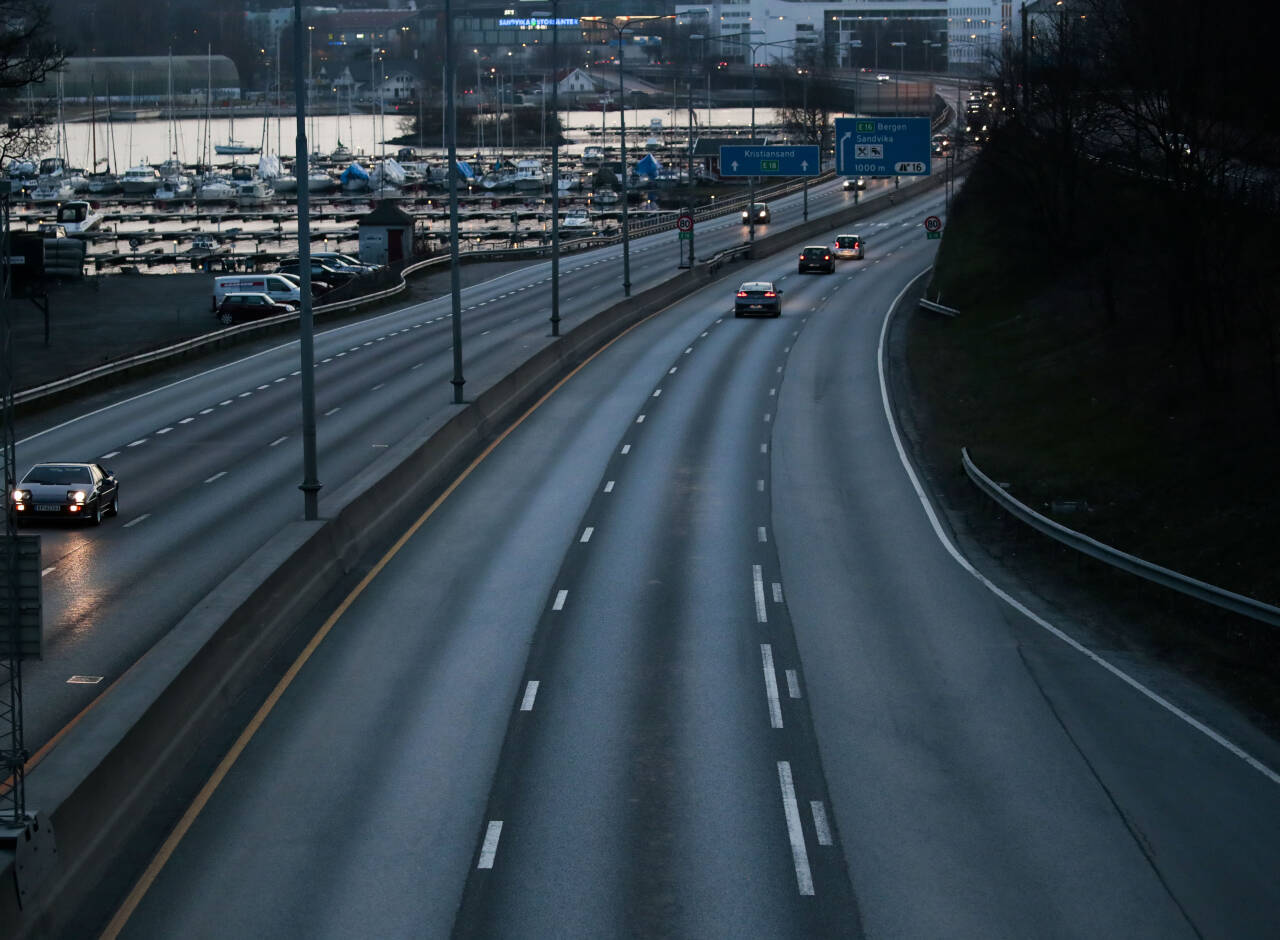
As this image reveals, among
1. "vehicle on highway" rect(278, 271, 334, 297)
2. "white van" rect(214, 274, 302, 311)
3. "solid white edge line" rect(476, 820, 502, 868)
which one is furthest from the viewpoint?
"vehicle on highway" rect(278, 271, 334, 297)

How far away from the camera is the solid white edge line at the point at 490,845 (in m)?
13.9

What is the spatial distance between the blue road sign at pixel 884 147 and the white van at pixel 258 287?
81.2ft

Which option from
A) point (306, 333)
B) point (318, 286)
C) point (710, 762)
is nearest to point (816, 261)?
point (318, 286)

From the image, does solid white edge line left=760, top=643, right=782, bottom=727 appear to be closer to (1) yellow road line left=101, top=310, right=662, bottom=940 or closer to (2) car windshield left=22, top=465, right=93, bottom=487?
(1) yellow road line left=101, top=310, right=662, bottom=940

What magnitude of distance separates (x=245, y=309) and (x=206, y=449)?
25198 mm

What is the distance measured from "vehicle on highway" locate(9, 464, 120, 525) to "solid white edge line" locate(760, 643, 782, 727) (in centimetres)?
1352

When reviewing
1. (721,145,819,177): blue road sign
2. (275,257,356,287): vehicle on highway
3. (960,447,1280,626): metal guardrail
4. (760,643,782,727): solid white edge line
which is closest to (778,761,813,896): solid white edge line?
(760,643,782,727): solid white edge line

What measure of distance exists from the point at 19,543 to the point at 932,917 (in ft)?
25.7

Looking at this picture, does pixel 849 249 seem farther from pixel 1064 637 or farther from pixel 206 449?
pixel 1064 637

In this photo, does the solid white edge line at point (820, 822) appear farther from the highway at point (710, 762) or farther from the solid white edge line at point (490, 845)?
the solid white edge line at point (490, 845)

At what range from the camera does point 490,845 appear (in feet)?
46.9

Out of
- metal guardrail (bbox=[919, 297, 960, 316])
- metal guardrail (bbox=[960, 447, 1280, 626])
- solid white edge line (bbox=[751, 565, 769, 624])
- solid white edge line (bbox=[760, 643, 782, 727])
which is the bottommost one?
solid white edge line (bbox=[760, 643, 782, 727])

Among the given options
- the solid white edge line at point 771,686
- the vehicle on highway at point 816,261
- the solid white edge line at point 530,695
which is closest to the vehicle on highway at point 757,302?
the vehicle on highway at point 816,261

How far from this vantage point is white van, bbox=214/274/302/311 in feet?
204
